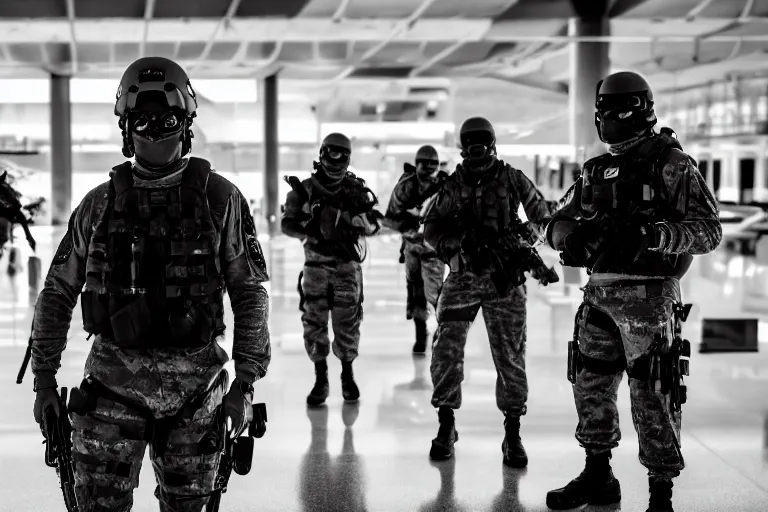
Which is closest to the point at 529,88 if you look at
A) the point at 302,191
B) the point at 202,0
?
the point at 202,0

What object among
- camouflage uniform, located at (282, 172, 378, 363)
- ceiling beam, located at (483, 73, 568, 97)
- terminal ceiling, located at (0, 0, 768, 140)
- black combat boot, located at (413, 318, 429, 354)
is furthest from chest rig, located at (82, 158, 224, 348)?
ceiling beam, located at (483, 73, 568, 97)

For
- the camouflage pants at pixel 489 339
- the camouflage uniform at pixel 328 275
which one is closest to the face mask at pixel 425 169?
the camouflage uniform at pixel 328 275

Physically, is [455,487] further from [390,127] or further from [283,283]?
[390,127]

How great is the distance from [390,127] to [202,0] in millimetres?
16619

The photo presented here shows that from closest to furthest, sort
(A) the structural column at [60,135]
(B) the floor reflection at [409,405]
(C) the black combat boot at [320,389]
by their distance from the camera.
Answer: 1. (B) the floor reflection at [409,405]
2. (C) the black combat boot at [320,389]
3. (A) the structural column at [60,135]

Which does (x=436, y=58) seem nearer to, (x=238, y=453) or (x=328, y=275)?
(x=328, y=275)

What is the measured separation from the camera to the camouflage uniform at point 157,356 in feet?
8.88

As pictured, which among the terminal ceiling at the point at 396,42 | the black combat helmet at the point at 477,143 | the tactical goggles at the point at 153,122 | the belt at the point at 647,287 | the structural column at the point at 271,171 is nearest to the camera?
the tactical goggles at the point at 153,122

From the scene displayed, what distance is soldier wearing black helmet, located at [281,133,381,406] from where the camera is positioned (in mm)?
6316

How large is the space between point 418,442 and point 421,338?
10.3 ft

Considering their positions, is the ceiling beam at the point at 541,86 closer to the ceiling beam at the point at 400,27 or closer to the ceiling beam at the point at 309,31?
the ceiling beam at the point at 400,27

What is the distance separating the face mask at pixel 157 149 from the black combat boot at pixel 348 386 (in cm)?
370

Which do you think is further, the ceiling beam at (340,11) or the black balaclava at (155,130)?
the ceiling beam at (340,11)

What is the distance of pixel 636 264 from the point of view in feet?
12.8
